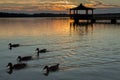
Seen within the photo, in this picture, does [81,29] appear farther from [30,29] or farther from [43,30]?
[30,29]

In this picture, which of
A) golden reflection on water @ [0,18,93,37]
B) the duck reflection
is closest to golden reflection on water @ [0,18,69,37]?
golden reflection on water @ [0,18,93,37]

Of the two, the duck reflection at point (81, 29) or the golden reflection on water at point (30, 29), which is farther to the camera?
the golden reflection on water at point (30, 29)

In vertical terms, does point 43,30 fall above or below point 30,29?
above

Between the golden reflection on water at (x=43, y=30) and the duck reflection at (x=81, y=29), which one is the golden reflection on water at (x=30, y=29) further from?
Result: the duck reflection at (x=81, y=29)

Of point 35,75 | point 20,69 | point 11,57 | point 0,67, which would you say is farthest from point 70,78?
point 11,57

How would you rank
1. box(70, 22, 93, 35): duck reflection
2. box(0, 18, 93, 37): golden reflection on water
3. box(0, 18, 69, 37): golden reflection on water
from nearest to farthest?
box(0, 18, 93, 37): golden reflection on water → box(70, 22, 93, 35): duck reflection → box(0, 18, 69, 37): golden reflection on water

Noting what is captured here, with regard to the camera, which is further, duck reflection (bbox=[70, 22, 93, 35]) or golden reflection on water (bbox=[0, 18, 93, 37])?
duck reflection (bbox=[70, 22, 93, 35])

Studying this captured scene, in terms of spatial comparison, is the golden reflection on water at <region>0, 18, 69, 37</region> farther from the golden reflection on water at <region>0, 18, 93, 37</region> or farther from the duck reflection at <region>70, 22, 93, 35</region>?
the duck reflection at <region>70, 22, 93, 35</region>

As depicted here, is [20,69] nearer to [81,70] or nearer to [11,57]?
[81,70]

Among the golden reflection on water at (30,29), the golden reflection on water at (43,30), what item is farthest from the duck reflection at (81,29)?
the golden reflection on water at (30,29)

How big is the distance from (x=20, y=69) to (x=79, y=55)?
8.86 m

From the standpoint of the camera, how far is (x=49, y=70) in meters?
24.3

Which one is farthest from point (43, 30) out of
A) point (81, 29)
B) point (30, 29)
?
point (81, 29)

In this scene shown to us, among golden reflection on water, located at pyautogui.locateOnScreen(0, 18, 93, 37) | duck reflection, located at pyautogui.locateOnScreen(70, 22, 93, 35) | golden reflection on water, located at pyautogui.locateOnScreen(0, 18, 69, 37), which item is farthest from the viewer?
golden reflection on water, located at pyautogui.locateOnScreen(0, 18, 69, 37)
